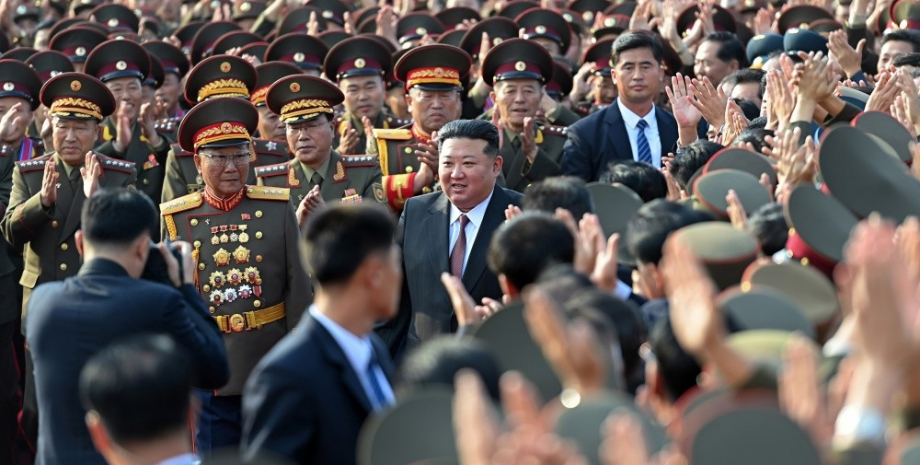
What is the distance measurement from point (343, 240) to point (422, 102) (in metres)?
4.75

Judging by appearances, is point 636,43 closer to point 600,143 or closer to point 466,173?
point 600,143

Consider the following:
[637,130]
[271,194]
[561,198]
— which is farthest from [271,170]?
[561,198]

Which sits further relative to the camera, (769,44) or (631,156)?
(769,44)

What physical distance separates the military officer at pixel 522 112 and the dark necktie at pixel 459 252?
1.71m

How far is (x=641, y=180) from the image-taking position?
6.12 m

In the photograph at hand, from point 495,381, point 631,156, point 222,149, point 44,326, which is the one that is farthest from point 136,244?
point 631,156

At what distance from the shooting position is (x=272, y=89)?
8.31m

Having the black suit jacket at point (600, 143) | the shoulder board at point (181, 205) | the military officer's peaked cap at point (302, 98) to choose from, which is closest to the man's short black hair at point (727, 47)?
the black suit jacket at point (600, 143)

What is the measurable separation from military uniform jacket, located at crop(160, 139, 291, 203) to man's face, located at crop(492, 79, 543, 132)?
1.31 metres

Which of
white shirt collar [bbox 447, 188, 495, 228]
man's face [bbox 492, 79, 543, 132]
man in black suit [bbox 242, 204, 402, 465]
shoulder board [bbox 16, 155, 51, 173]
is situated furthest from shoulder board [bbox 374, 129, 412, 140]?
man in black suit [bbox 242, 204, 402, 465]

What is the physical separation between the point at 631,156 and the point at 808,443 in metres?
5.32

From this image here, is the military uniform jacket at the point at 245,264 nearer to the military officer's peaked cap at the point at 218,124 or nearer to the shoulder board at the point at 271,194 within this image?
the shoulder board at the point at 271,194

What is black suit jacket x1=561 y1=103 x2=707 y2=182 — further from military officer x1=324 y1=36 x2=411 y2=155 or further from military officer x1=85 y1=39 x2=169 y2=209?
military officer x1=85 y1=39 x2=169 y2=209

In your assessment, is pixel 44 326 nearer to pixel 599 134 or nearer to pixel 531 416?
pixel 531 416
